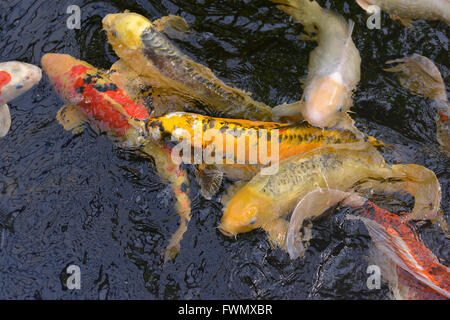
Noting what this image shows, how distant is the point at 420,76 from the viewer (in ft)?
15.8

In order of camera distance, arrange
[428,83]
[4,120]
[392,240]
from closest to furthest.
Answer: [392,240] → [4,120] → [428,83]

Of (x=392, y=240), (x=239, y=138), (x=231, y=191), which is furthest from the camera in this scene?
(x=231, y=191)

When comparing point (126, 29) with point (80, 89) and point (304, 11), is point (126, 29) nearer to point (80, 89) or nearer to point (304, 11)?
point (80, 89)

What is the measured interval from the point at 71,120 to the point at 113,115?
0.57m

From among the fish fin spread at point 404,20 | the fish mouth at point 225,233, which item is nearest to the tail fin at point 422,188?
the fish mouth at point 225,233

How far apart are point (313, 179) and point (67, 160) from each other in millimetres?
2450

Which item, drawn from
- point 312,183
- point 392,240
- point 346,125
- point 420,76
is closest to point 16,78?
point 312,183

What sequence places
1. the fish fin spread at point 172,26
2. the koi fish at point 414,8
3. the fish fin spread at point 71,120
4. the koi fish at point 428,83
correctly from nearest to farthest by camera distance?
the fish fin spread at point 71,120
the koi fish at point 428,83
the koi fish at point 414,8
the fish fin spread at point 172,26

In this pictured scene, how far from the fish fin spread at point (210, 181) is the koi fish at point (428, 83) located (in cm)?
237

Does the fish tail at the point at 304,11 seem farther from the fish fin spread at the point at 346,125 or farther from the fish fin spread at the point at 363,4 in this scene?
the fish fin spread at the point at 346,125

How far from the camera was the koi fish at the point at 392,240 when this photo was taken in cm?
361

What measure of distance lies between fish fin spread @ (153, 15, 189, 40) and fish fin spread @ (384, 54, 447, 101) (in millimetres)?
2375

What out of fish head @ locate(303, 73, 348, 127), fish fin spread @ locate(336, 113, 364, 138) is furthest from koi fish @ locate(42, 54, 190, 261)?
fish fin spread @ locate(336, 113, 364, 138)

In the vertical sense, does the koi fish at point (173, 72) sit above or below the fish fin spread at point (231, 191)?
above
